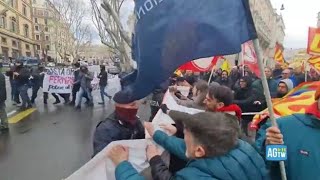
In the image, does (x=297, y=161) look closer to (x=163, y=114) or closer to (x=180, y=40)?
(x=180, y=40)

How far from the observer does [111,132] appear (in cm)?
283

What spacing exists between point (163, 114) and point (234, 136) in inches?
68.6

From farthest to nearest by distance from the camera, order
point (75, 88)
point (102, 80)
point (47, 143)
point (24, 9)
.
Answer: point (24, 9)
point (102, 80)
point (75, 88)
point (47, 143)

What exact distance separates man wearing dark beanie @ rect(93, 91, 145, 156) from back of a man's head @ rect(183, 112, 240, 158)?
3.36ft

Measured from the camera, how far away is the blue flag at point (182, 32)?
6.70 feet

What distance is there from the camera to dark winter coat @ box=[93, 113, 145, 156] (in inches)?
109

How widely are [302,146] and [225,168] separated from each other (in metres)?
0.61

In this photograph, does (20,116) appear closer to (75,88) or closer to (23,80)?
(23,80)

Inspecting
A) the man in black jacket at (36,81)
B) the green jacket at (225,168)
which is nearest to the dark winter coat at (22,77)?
the man in black jacket at (36,81)

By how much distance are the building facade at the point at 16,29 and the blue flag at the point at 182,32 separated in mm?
62318

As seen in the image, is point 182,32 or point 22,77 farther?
point 22,77

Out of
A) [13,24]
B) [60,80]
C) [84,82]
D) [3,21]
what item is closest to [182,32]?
[84,82]

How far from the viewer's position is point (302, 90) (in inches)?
152

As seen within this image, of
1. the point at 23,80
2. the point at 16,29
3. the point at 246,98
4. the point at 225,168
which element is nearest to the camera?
the point at 225,168
